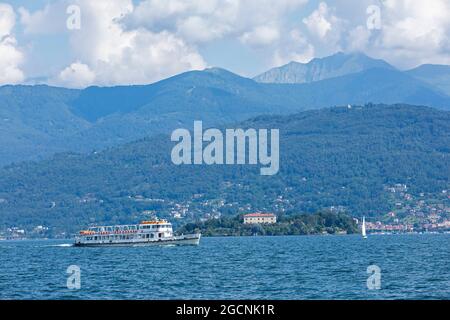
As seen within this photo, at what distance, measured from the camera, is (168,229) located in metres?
168

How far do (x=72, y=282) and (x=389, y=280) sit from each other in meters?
23.5

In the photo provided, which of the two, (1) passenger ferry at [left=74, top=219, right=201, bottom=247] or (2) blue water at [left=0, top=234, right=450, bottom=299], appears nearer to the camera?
(2) blue water at [left=0, top=234, right=450, bottom=299]

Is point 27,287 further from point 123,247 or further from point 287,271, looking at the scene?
point 123,247

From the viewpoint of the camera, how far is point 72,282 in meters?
74.6

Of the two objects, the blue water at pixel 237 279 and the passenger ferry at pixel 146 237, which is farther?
the passenger ferry at pixel 146 237

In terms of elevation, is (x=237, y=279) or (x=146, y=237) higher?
(x=237, y=279)

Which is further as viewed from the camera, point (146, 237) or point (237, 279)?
point (146, 237)
